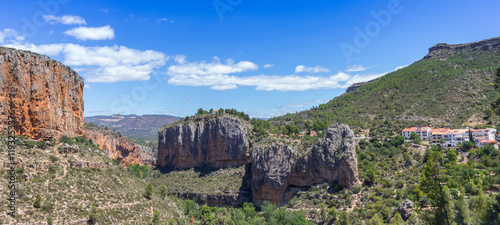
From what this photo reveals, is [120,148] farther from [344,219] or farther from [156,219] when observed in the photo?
[344,219]

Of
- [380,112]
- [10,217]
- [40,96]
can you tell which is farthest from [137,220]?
[380,112]

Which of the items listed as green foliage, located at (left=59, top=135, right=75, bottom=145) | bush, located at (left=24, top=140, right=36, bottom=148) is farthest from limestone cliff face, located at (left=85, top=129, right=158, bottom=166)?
bush, located at (left=24, top=140, right=36, bottom=148)

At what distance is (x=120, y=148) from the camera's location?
99000 millimetres

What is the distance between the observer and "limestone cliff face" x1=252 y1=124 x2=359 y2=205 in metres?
57.4

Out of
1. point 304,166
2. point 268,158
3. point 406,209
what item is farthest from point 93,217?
point 304,166

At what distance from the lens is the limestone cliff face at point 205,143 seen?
77688 mm

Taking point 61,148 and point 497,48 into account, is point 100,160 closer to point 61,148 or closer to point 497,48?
point 61,148

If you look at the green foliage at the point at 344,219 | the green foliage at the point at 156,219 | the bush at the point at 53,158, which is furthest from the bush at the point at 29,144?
the green foliage at the point at 344,219

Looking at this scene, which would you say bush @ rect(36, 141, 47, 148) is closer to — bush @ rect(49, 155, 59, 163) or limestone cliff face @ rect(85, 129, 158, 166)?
bush @ rect(49, 155, 59, 163)

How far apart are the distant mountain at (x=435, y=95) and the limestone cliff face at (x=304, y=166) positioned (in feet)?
110

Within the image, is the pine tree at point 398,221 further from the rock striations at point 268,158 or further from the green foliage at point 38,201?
the green foliage at point 38,201

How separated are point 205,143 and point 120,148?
3149cm

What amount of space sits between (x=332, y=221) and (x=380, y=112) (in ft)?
185

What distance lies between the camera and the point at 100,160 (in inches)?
1682
